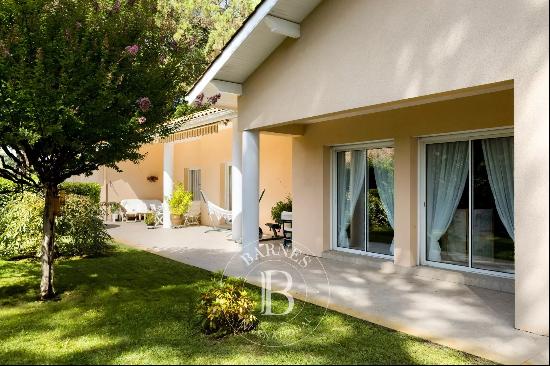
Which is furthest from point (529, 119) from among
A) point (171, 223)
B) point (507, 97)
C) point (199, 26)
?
point (199, 26)

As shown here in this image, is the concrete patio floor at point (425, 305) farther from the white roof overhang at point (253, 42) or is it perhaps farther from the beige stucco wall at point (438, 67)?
the white roof overhang at point (253, 42)

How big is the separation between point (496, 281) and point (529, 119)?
4181mm

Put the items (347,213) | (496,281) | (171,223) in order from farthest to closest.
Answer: (171,223) → (347,213) → (496,281)

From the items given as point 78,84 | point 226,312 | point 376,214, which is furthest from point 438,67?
point 78,84

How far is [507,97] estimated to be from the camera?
9172mm

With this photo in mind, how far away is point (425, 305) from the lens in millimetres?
7992

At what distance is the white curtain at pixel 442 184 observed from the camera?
403 inches

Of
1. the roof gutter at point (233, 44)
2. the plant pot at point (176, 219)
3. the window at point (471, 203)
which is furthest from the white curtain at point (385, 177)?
the plant pot at point (176, 219)

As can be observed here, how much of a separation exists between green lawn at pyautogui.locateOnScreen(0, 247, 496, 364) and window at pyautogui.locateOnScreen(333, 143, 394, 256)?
448 cm

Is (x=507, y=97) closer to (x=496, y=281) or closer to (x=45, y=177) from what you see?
(x=496, y=281)

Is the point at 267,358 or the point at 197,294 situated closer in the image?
the point at 267,358

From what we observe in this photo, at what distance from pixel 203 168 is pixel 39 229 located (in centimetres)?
1063

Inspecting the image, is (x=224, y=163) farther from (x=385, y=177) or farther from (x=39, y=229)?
(x=385, y=177)

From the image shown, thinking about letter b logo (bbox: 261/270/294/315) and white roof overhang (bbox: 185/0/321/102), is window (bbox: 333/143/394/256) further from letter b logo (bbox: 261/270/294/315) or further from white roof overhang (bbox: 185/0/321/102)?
white roof overhang (bbox: 185/0/321/102)
